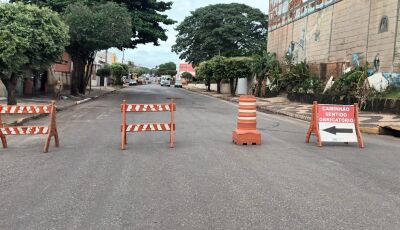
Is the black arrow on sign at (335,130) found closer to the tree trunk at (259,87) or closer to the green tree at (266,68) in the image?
the green tree at (266,68)

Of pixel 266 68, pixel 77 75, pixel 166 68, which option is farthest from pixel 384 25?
pixel 166 68

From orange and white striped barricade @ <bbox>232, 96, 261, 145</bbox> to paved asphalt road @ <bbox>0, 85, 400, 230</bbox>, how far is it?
0.98 feet

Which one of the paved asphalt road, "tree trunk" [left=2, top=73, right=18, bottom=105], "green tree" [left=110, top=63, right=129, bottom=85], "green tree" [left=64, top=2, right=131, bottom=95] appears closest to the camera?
the paved asphalt road

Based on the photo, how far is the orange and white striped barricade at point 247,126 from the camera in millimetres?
11359

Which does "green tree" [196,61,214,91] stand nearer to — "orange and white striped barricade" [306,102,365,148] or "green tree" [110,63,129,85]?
"green tree" [110,63,129,85]

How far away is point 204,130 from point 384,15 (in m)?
13.9

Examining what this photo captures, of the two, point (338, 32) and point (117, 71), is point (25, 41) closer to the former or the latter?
point (338, 32)

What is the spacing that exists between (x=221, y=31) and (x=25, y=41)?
47.0 metres

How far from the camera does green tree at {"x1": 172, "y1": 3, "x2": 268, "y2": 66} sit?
6384cm

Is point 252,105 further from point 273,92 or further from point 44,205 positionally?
point 273,92

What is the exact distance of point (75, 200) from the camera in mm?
6090

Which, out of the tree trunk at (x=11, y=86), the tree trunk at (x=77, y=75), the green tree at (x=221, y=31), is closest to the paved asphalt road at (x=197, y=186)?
the tree trunk at (x=11, y=86)

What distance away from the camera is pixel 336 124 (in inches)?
470

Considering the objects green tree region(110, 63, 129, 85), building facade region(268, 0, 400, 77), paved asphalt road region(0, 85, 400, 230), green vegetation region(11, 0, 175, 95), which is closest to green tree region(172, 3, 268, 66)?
green tree region(110, 63, 129, 85)
